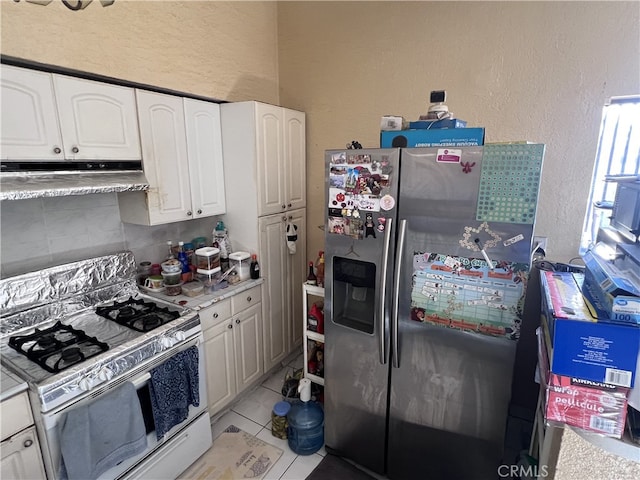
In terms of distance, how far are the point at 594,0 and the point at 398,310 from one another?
6.12ft

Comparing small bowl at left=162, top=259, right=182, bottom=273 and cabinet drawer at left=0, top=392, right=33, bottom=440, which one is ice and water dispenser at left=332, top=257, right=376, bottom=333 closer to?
Answer: small bowl at left=162, top=259, right=182, bottom=273

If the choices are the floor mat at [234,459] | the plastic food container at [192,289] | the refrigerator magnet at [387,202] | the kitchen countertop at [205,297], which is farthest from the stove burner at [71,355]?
the refrigerator magnet at [387,202]

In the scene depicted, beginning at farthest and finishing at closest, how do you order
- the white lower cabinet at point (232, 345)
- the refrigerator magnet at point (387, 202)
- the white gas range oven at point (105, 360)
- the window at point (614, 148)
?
1. the white lower cabinet at point (232, 345)
2. the window at point (614, 148)
3. the refrigerator magnet at point (387, 202)
4. the white gas range oven at point (105, 360)

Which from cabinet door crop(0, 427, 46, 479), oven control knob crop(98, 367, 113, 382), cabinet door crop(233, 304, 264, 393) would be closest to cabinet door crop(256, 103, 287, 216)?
cabinet door crop(233, 304, 264, 393)

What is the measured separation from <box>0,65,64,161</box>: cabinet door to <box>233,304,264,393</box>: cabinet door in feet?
4.44

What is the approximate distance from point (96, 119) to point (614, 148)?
2.68m

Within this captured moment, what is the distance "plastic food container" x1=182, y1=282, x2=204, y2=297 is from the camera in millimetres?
2090

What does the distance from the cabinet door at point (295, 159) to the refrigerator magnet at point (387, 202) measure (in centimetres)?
118

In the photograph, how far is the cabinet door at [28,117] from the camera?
135 centimetres

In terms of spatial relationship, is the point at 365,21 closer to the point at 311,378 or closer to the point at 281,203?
the point at 281,203

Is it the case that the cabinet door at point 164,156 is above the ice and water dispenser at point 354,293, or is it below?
above

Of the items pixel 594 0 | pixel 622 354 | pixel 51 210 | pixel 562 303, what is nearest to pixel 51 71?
pixel 51 210

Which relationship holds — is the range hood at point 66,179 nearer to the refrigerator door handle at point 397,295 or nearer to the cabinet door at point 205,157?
the cabinet door at point 205,157

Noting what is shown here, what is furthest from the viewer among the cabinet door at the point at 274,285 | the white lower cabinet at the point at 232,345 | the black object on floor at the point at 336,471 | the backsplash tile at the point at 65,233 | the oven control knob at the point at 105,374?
the cabinet door at the point at 274,285
